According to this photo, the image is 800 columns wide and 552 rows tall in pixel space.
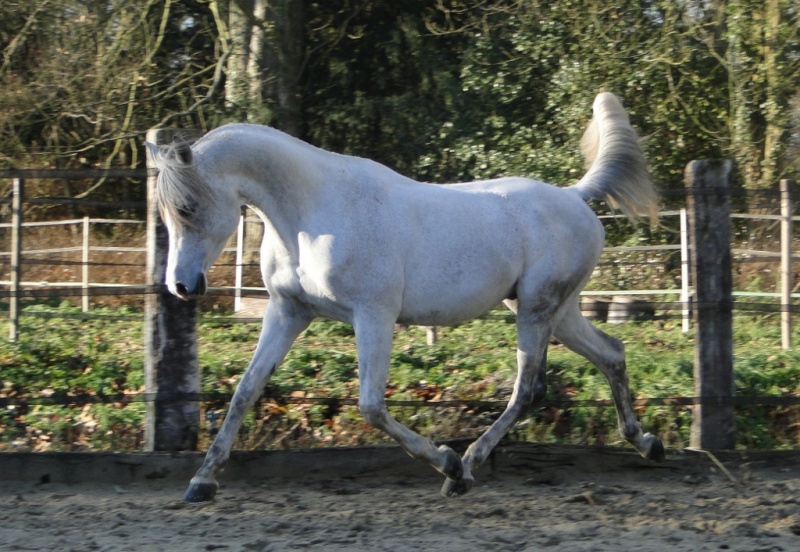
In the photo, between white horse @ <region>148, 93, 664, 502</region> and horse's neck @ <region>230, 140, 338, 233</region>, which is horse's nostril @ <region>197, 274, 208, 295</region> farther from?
horse's neck @ <region>230, 140, 338, 233</region>

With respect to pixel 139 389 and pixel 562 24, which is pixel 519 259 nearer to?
pixel 139 389

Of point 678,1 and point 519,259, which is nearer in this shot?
point 519,259

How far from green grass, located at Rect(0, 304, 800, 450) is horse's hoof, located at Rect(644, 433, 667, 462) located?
456 millimetres

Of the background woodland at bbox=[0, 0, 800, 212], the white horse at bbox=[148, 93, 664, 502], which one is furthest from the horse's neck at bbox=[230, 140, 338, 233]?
the background woodland at bbox=[0, 0, 800, 212]

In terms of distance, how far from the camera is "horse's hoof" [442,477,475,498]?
4641 millimetres

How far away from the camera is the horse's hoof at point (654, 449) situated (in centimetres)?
508

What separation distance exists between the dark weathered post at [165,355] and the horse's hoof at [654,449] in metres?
2.25

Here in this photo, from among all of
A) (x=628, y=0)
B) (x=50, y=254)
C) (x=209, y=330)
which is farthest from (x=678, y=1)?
(x=50, y=254)

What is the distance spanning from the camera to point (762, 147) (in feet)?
42.2

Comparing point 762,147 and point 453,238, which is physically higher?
point 762,147

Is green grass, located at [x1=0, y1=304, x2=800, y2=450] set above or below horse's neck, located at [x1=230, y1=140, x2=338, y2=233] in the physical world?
below

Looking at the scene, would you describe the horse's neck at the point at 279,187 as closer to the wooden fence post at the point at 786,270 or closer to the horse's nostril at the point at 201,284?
the horse's nostril at the point at 201,284

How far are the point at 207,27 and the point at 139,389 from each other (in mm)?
6757

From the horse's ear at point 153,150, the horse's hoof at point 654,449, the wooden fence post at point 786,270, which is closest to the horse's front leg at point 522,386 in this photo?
the horse's hoof at point 654,449
